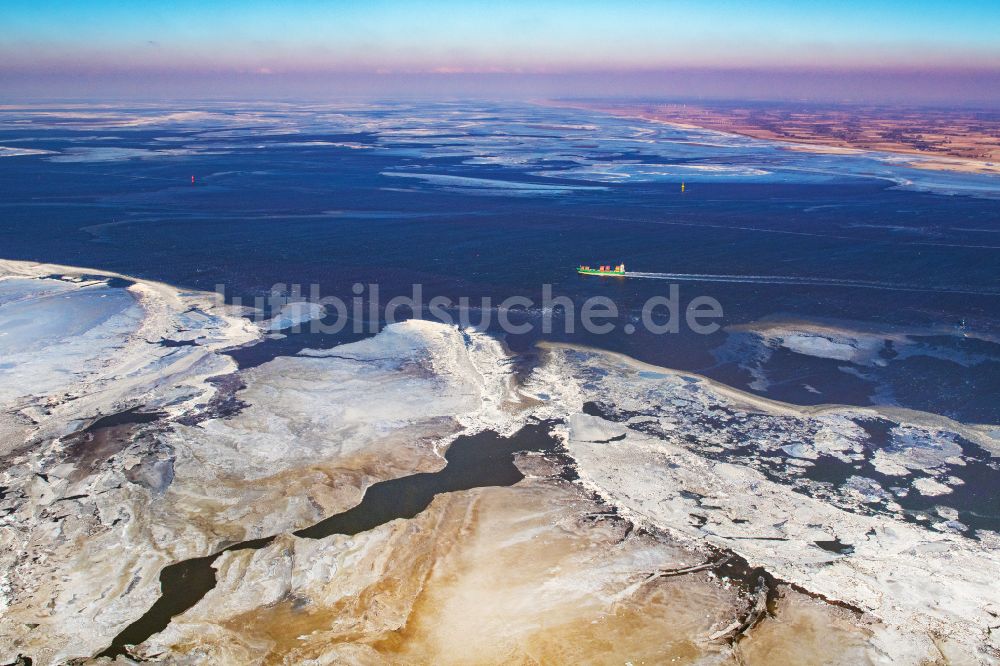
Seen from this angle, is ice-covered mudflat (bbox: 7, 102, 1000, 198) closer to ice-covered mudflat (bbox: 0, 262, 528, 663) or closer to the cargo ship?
the cargo ship

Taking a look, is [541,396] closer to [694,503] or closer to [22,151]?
[694,503]

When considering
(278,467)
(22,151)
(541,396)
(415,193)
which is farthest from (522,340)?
(22,151)

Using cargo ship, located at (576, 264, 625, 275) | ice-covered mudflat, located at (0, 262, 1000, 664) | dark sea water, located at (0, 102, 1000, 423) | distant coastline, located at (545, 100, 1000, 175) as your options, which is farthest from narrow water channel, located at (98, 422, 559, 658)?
distant coastline, located at (545, 100, 1000, 175)

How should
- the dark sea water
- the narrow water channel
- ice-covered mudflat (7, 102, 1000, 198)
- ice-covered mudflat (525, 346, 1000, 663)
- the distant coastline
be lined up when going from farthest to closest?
the distant coastline, ice-covered mudflat (7, 102, 1000, 198), the dark sea water, ice-covered mudflat (525, 346, 1000, 663), the narrow water channel

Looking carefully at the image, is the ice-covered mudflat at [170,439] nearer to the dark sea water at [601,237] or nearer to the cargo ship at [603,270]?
the dark sea water at [601,237]

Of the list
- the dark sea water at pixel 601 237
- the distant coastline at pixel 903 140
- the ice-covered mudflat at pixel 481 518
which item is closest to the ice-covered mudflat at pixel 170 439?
the ice-covered mudflat at pixel 481 518
